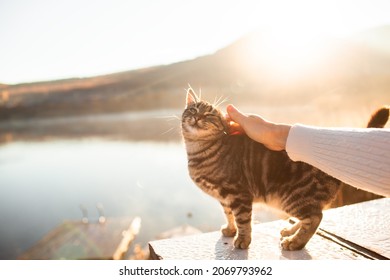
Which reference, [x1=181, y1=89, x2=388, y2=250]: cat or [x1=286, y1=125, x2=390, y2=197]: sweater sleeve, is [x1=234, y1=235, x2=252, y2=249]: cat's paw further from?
[x1=286, y1=125, x2=390, y2=197]: sweater sleeve

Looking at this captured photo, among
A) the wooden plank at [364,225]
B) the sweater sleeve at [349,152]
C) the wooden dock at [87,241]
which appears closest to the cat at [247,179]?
the wooden plank at [364,225]

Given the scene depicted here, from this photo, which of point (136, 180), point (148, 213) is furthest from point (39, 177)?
point (148, 213)

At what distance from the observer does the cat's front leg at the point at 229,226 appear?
1524 millimetres

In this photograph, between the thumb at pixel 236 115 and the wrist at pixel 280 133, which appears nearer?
the wrist at pixel 280 133

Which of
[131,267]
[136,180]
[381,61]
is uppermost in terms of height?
[381,61]

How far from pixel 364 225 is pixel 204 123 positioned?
855 millimetres

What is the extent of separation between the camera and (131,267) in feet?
4.64

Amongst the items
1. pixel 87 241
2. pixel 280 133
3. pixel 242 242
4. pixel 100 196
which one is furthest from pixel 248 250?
pixel 100 196

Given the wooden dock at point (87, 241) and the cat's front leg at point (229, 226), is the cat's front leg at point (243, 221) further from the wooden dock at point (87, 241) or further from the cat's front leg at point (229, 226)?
the wooden dock at point (87, 241)

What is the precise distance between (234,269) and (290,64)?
3.52 m

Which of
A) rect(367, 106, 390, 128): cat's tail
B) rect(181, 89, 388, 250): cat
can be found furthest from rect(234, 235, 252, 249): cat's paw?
rect(367, 106, 390, 128): cat's tail

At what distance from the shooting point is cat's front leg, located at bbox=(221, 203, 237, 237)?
152cm

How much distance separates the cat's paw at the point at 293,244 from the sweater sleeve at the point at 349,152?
335 millimetres

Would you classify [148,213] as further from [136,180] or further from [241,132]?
[241,132]
